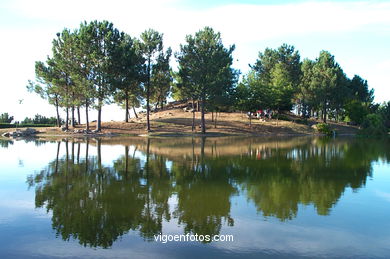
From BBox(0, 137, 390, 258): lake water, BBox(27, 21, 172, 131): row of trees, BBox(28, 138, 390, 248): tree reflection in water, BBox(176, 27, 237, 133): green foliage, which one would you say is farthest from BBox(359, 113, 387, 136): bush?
BBox(0, 137, 390, 258): lake water

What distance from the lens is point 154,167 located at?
84.5 feet

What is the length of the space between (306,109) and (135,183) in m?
93.3

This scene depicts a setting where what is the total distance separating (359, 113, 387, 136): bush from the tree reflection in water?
187 feet

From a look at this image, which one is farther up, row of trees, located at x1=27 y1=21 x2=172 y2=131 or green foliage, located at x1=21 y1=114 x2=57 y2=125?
row of trees, located at x1=27 y1=21 x2=172 y2=131

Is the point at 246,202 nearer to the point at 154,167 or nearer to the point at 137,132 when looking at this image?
the point at 154,167

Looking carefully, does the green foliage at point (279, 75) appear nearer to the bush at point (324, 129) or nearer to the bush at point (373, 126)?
the bush at point (324, 129)

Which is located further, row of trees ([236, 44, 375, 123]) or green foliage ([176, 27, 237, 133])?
row of trees ([236, 44, 375, 123])

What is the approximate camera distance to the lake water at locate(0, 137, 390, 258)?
35.1ft

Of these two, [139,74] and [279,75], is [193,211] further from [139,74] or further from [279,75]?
[279,75]

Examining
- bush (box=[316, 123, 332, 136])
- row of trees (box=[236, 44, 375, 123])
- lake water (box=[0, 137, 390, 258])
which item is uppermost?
row of trees (box=[236, 44, 375, 123])

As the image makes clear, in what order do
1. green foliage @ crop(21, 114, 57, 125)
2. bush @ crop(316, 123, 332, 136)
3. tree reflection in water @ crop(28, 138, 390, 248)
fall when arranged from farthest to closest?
green foliage @ crop(21, 114, 57, 125), bush @ crop(316, 123, 332, 136), tree reflection in water @ crop(28, 138, 390, 248)

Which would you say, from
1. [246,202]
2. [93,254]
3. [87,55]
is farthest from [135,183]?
[87,55]

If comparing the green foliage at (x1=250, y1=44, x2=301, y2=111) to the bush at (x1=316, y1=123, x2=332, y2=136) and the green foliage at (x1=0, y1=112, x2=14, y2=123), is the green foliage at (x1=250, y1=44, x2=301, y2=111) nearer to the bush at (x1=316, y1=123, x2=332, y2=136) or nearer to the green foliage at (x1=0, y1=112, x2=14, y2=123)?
the bush at (x1=316, y1=123, x2=332, y2=136)

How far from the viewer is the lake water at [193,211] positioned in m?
10.7
